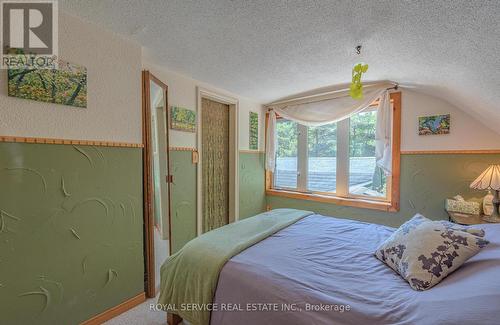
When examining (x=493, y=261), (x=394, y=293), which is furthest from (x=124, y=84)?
(x=493, y=261)

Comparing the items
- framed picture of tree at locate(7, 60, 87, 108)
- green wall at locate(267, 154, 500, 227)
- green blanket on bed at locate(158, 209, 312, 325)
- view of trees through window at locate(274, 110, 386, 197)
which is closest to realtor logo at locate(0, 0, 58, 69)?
framed picture of tree at locate(7, 60, 87, 108)

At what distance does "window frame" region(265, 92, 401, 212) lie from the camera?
266 cm

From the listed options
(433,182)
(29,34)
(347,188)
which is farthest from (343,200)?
(29,34)

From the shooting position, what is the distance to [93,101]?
1629 mm

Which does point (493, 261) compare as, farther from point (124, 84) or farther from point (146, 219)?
point (124, 84)

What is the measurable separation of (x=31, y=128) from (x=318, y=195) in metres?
3.31

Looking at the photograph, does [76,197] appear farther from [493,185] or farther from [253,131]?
[493,185]

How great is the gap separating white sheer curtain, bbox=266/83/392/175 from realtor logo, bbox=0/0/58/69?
2927mm

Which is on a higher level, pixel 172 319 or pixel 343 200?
pixel 343 200

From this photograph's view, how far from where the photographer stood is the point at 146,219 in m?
1.98

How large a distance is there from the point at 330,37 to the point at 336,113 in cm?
150

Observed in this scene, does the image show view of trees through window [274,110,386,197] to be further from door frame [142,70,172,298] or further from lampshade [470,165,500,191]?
door frame [142,70,172,298]

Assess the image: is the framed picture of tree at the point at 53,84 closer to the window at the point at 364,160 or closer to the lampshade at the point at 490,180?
the window at the point at 364,160

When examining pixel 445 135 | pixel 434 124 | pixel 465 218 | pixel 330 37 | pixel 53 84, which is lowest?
pixel 465 218
